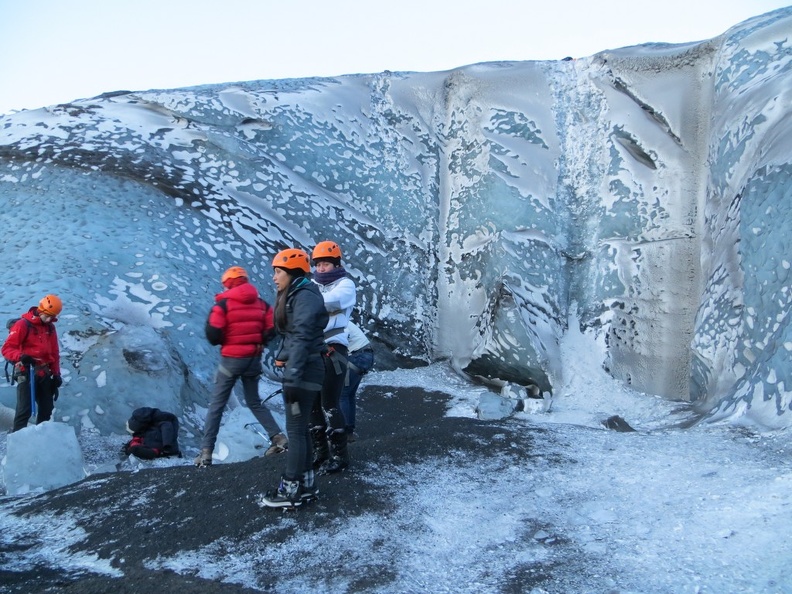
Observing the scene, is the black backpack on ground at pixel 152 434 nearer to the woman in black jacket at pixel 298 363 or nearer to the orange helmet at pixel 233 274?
the orange helmet at pixel 233 274

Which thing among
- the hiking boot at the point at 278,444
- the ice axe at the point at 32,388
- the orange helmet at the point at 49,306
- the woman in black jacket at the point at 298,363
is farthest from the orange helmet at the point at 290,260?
the ice axe at the point at 32,388

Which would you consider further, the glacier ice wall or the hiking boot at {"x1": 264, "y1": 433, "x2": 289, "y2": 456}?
the glacier ice wall

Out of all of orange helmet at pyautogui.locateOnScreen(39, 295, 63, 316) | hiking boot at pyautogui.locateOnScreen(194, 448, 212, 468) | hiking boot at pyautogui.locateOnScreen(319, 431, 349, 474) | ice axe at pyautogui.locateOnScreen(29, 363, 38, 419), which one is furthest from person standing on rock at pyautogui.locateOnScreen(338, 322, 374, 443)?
ice axe at pyautogui.locateOnScreen(29, 363, 38, 419)

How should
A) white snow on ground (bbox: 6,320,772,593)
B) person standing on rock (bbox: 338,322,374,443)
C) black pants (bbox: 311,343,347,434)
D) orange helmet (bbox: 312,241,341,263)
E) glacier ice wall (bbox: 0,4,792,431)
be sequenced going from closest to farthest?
white snow on ground (bbox: 6,320,772,593), black pants (bbox: 311,343,347,434), orange helmet (bbox: 312,241,341,263), person standing on rock (bbox: 338,322,374,443), glacier ice wall (bbox: 0,4,792,431)

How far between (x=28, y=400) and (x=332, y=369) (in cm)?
354

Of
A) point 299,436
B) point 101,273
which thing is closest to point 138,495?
point 299,436

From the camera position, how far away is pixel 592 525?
4.03 m

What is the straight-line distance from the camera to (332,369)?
15.1 ft

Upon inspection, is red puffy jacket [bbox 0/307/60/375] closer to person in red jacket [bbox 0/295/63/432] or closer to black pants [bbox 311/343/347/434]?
person in red jacket [bbox 0/295/63/432]

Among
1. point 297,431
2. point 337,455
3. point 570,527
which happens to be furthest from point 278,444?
point 570,527

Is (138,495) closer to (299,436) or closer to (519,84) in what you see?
(299,436)

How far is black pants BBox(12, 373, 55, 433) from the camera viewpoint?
21.6ft

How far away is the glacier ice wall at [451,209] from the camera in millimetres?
7969

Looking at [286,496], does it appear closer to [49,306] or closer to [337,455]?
[337,455]
